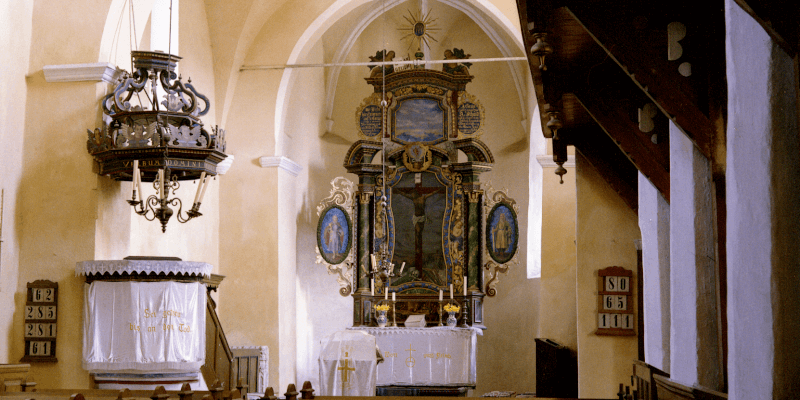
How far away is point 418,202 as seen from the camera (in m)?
14.4

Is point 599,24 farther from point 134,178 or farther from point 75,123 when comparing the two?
point 75,123

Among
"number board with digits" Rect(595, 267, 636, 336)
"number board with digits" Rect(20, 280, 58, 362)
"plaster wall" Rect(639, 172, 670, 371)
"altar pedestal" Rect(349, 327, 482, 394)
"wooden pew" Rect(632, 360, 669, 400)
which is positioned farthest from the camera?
"altar pedestal" Rect(349, 327, 482, 394)

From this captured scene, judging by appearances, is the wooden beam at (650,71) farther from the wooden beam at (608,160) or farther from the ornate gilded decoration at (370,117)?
the ornate gilded decoration at (370,117)

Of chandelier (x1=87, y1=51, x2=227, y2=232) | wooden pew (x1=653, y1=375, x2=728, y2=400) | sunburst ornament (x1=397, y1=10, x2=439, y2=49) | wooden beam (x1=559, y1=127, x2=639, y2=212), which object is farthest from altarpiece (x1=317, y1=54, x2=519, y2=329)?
wooden pew (x1=653, y1=375, x2=728, y2=400)

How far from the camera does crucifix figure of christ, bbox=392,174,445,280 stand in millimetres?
14242

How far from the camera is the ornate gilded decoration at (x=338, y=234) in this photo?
13805mm

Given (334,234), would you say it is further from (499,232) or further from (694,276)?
(694,276)

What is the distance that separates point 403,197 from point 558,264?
368cm

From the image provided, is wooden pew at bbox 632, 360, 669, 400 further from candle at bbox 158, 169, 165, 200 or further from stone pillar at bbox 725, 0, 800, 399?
candle at bbox 158, 169, 165, 200

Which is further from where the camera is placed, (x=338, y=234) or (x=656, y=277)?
(x=338, y=234)

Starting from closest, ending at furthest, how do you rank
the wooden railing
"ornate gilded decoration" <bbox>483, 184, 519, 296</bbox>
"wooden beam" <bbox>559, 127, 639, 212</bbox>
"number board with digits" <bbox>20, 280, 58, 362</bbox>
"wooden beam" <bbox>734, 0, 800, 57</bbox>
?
"wooden beam" <bbox>734, 0, 800, 57</bbox> < "wooden beam" <bbox>559, 127, 639, 212</bbox> < "number board with digits" <bbox>20, 280, 58, 362</bbox> < the wooden railing < "ornate gilded decoration" <bbox>483, 184, 519, 296</bbox>

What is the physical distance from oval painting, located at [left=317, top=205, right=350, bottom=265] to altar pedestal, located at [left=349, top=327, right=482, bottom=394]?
1.83 m

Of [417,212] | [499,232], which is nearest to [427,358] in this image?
[499,232]

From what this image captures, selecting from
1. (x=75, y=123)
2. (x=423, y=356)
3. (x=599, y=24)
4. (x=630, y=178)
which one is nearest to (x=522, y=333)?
(x=423, y=356)
